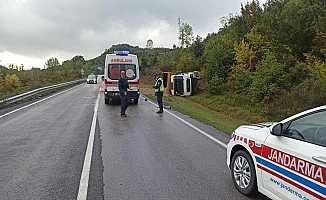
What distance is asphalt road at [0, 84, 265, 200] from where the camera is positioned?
230 inches

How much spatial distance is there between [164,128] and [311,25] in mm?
14959

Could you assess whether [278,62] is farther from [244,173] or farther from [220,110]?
[244,173]

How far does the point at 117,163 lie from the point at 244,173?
2757mm

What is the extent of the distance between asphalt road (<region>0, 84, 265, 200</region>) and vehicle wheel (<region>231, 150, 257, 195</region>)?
146 mm

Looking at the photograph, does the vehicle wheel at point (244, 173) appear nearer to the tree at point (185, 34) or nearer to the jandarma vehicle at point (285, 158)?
the jandarma vehicle at point (285, 158)

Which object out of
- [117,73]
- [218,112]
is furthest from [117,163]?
[218,112]

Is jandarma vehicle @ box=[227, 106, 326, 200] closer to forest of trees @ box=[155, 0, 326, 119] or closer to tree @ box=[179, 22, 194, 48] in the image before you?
forest of trees @ box=[155, 0, 326, 119]

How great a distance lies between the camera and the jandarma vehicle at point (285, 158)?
4.31 metres

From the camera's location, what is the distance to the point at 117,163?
7.64 metres

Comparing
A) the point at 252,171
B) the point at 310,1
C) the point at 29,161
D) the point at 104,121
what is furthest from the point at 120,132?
the point at 310,1

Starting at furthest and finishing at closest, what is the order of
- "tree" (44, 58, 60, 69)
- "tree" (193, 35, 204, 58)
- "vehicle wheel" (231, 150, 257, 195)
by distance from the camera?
1. "tree" (44, 58, 60, 69)
2. "tree" (193, 35, 204, 58)
3. "vehicle wheel" (231, 150, 257, 195)

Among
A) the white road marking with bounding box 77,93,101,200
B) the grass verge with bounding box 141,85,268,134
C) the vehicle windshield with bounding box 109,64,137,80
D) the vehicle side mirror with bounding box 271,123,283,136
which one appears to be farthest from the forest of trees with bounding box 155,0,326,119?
the vehicle side mirror with bounding box 271,123,283,136

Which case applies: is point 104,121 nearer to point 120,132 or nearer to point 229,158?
point 120,132

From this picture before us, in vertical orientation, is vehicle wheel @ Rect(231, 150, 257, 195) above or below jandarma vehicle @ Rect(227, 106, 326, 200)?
below
